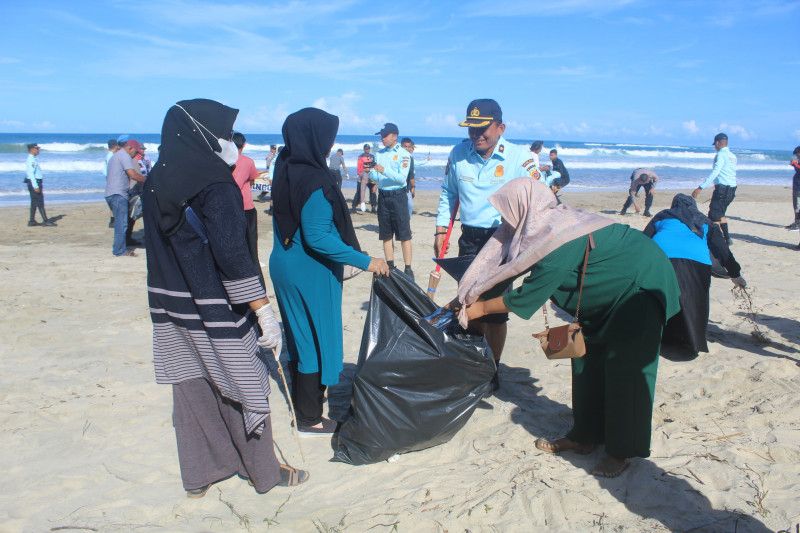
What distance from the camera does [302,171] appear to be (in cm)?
273

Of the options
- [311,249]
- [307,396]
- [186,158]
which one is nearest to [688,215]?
[311,249]

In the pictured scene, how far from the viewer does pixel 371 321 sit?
282 centimetres

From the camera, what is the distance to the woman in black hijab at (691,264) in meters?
4.02

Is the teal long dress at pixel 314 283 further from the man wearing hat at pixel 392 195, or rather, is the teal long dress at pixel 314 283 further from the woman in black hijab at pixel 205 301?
the man wearing hat at pixel 392 195

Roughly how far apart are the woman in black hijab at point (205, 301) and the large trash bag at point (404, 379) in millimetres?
501

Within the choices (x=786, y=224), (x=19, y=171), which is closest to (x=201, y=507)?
(x=786, y=224)

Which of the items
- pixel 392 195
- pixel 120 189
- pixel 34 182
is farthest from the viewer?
pixel 34 182

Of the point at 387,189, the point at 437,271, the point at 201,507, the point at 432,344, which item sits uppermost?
the point at 387,189

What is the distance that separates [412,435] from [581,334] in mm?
1021

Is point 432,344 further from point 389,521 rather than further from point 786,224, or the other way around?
point 786,224

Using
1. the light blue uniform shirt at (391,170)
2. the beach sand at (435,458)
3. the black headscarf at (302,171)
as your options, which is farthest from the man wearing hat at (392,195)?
the black headscarf at (302,171)

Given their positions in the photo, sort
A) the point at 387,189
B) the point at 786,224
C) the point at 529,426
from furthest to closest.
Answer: the point at 786,224 < the point at 387,189 < the point at 529,426

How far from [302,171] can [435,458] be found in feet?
5.53

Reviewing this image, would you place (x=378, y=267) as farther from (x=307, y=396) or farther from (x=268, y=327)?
(x=307, y=396)
